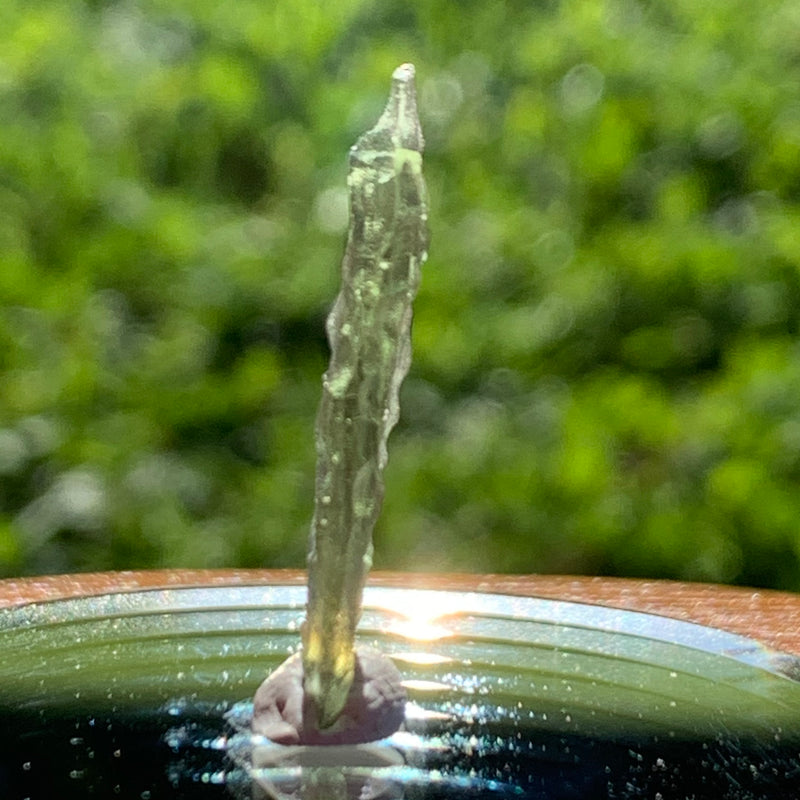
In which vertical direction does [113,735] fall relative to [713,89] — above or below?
below

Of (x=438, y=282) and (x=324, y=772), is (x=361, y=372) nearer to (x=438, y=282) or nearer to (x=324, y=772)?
(x=324, y=772)

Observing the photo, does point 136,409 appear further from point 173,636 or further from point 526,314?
point 173,636

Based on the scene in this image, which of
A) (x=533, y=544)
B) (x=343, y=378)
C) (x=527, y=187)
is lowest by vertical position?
(x=343, y=378)

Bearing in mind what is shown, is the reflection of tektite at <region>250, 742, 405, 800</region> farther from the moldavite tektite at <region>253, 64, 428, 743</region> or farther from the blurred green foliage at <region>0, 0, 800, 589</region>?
the blurred green foliage at <region>0, 0, 800, 589</region>

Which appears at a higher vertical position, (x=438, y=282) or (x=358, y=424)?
(x=438, y=282)

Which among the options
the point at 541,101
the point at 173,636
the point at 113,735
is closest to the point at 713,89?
the point at 541,101

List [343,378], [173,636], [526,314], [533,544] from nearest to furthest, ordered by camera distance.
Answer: [343,378] → [173,636] → [533,544] → [526,314]

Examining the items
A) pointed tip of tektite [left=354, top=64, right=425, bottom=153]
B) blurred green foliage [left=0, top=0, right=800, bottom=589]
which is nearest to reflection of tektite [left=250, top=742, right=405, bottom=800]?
pointed tip of tektite [left=354, top=64, right=425, bottom=153]

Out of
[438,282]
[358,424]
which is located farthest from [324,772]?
[438,282]
